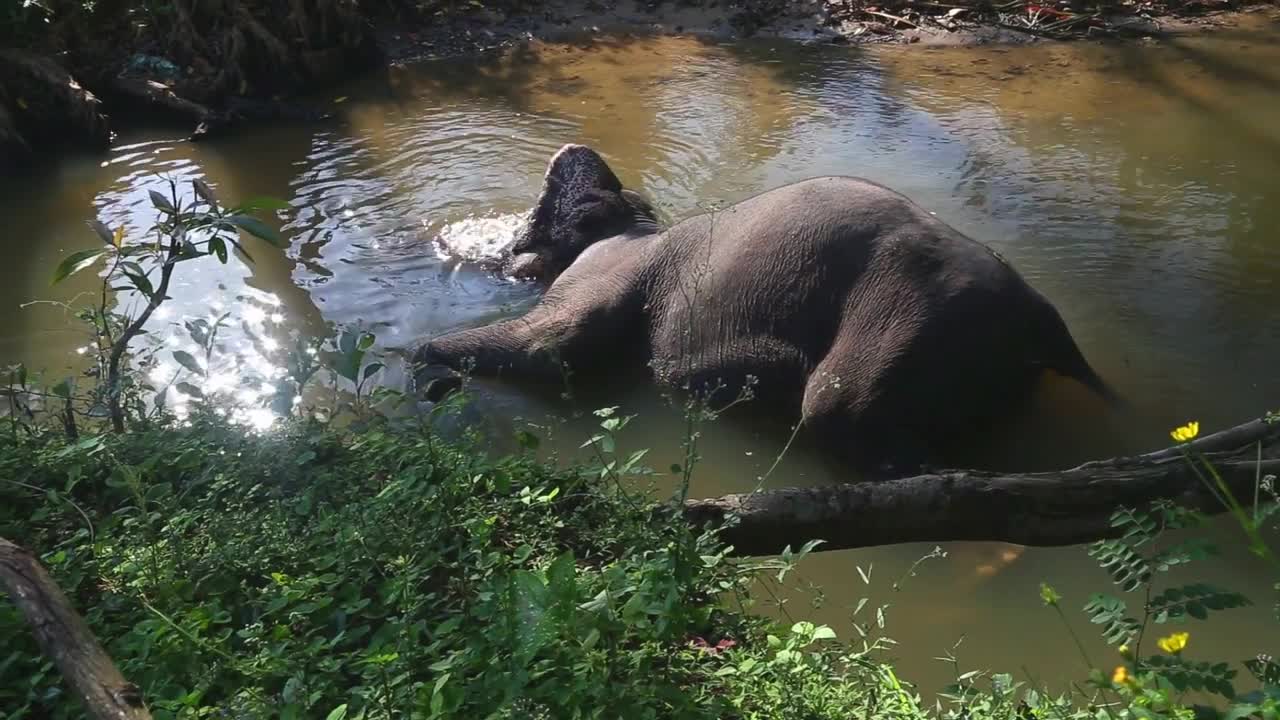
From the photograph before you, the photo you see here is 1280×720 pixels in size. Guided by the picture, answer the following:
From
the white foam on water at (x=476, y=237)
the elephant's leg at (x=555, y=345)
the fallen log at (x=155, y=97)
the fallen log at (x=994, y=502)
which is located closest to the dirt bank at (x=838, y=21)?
the fallen log at (x=155, y=97)

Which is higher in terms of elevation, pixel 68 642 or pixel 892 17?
pixel 892 17

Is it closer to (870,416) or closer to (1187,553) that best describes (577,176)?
(870,416)

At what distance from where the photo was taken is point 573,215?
5.54 metres

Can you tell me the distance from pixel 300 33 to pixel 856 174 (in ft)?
17.0

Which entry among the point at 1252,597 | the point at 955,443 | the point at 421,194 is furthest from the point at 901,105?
the point at 1252,597

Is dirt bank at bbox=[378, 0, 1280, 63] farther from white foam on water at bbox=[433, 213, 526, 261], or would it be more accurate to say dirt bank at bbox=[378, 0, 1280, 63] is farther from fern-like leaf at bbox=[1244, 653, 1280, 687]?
fern-like leaf at bbox=[1244, 653, 1280, 687]

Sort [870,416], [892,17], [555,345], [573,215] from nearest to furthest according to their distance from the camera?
1. [870,416]
2. [555,345]
3. [573,215]
4. [892,17]

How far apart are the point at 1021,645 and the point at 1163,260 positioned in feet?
9.66

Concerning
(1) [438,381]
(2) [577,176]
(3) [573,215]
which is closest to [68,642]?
(1) [438,381]

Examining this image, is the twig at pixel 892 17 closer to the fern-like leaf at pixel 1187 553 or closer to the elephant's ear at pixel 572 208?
the elephant's ear at pixel 572 208

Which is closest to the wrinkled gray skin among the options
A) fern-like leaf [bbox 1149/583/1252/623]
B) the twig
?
fern-like leaf [bbox 1149/583/1252/623]

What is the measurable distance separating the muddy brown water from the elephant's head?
0.26 meters

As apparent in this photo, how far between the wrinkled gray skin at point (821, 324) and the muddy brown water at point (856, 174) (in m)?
0.21

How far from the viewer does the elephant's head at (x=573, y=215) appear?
5504 mm
